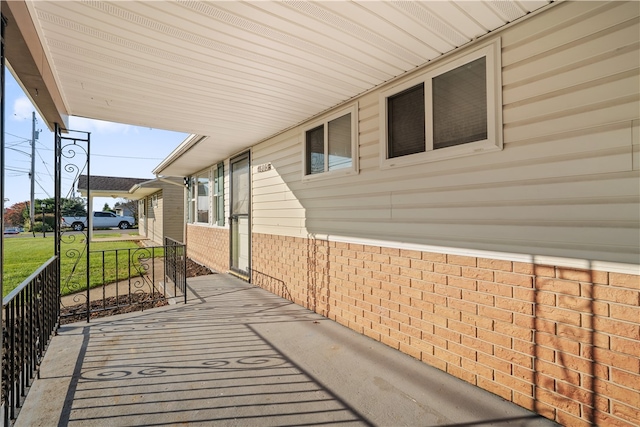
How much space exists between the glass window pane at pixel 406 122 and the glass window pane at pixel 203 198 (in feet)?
22.4

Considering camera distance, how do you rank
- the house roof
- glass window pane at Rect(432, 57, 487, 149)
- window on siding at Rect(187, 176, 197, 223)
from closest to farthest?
1. glass window pane at Rect(432, 57, 487, 149)
2. window on siding at Rect(187, 176, 197, 223)
3. the house roof

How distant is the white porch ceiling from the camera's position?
204 centimetres

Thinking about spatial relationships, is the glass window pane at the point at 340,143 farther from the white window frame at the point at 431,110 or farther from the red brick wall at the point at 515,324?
the red brick wall at the point at 515,324

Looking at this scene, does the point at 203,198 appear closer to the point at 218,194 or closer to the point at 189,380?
the point at 218,194

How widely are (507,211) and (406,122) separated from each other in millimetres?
1324

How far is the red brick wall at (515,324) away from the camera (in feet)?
5.81

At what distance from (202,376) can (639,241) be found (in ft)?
10.3

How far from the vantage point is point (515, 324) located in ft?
7.20

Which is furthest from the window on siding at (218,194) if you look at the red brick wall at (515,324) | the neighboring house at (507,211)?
the red brick wall at (515,324)

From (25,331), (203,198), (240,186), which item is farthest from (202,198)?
(25,331)

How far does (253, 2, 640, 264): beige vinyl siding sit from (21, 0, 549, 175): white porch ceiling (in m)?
0.33

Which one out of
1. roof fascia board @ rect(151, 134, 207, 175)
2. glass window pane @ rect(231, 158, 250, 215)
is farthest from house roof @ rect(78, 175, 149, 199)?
glass window pane @ rect(231, 158, 250, 215)

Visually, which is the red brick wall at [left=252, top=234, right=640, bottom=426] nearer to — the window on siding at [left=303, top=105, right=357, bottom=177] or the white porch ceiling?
the window on siding at [left=303, top=105, right=357, bottom=177]

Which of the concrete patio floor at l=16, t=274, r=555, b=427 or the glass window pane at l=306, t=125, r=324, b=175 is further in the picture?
the glass window pane at l=306, t=125, r=324, b=175
